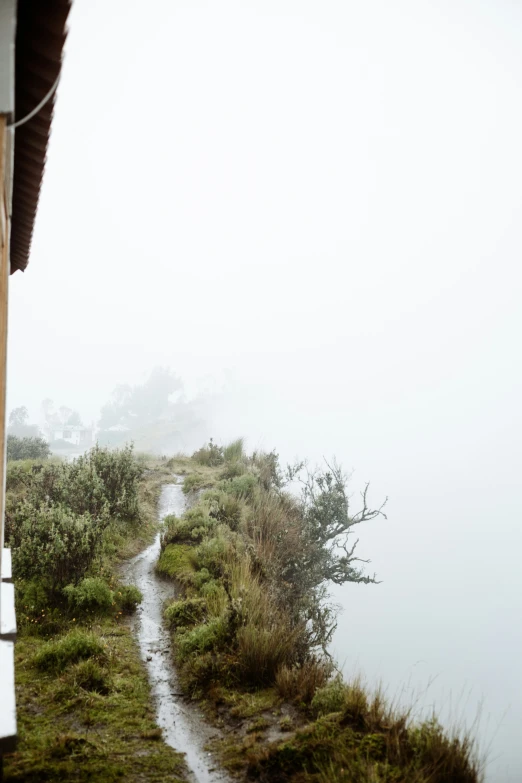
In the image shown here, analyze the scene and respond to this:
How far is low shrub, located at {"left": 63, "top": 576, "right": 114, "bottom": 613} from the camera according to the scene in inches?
245

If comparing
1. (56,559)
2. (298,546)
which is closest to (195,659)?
(56,559)

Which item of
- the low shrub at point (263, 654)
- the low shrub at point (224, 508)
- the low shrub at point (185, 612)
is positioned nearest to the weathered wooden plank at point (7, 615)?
the low shrub at point (263, 654)

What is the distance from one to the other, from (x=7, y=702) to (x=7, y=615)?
1085mm

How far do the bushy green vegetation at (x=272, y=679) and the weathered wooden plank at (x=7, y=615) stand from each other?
2.05 m

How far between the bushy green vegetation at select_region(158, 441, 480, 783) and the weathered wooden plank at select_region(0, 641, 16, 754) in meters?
1.87

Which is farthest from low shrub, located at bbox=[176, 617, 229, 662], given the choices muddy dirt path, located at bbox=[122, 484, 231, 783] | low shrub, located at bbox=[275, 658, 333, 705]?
low shrub, located at bbox=[275, 658, 333, 705]

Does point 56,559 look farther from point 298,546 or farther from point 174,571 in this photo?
point 298,546

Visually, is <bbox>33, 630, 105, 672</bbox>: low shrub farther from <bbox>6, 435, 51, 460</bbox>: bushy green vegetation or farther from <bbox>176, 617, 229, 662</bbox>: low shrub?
<bbox>6, 435, 51, 460</bbox>: bushy green vegetation

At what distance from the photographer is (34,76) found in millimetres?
2969

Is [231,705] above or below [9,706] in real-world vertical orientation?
below

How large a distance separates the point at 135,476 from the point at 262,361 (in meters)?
141

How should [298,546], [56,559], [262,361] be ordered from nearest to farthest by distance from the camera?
[56,559]
[298,546]
[262,361]

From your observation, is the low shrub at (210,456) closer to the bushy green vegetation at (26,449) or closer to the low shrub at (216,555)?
the bushy green vegetation at (26,449)

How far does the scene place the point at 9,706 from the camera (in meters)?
2.87
